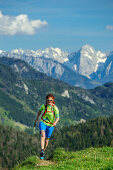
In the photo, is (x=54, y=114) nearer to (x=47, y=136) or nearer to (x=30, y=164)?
(x=47, y=136)

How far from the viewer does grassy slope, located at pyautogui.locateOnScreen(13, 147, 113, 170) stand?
19538mm

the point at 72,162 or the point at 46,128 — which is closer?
the point at 72,162

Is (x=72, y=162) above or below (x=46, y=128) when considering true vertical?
below

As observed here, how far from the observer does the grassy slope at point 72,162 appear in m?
19.5

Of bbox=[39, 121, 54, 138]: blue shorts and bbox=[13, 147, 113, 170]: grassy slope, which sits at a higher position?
bbox=[39, 121, 54, 138]: blue shorts

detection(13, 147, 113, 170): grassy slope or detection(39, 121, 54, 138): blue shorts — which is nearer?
detection(13, 147, 113, 170): grassy slope

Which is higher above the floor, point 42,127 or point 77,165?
point 42,127

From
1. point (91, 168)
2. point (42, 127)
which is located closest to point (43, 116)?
point (42, 127)

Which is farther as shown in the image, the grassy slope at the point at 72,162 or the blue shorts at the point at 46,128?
the blue shorts at the point at 46,128

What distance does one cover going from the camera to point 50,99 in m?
25.5

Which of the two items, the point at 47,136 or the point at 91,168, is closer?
the point at 91,168

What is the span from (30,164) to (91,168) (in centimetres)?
727

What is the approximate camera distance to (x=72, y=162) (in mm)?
21391

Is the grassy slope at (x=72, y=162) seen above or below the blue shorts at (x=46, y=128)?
below
